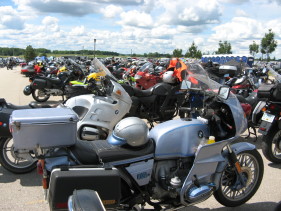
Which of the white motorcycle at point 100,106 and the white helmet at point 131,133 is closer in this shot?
the white helmet at point 131,133

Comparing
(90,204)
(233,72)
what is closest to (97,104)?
(90,204)

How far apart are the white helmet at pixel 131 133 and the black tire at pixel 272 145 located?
2877 mm

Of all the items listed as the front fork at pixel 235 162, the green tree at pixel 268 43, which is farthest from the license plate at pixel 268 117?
the green tree at pixel 268 43

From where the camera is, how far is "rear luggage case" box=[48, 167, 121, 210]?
2055mm

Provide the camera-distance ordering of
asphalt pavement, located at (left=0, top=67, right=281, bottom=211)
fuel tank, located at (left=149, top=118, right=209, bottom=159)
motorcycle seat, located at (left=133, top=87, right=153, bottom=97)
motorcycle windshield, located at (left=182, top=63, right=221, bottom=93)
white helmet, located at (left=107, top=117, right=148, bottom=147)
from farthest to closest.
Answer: motorcycle seat, located at (left=133, top=87, right=153, bottom=97), asphalt pavement, located at (left=0, top=67, right=281, bottom=211), motorcycle windshield, located at (left=182, top=63, right=221, bottom=93), fuel tank, located at (left=149, top=118, right=209, bottom=159), white helmet, located at (left=107, top=117, right=148, bottom=147)

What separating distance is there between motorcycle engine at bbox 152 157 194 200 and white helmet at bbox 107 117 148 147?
0.36 m

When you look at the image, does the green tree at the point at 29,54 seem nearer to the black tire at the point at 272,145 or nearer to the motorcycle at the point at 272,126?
the motorcycle at the point at 272,126

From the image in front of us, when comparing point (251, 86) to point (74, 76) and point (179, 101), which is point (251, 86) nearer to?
point (179, 101)

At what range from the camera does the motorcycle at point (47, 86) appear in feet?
33.3

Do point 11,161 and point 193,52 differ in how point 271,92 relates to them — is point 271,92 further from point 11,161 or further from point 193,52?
point 193,52

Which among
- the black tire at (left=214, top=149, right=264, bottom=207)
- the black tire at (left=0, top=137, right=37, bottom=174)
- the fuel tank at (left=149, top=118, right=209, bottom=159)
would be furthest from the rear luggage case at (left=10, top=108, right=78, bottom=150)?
the black tire at (left=0, top=137, right=37, bottom=174)

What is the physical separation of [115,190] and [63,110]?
0.86 meters

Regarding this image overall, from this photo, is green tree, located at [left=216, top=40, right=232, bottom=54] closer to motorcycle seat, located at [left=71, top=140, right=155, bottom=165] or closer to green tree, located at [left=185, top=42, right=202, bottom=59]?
green tree, located at [left=185, top=42, right=202, bottom=59]

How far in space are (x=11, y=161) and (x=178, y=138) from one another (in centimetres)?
268
